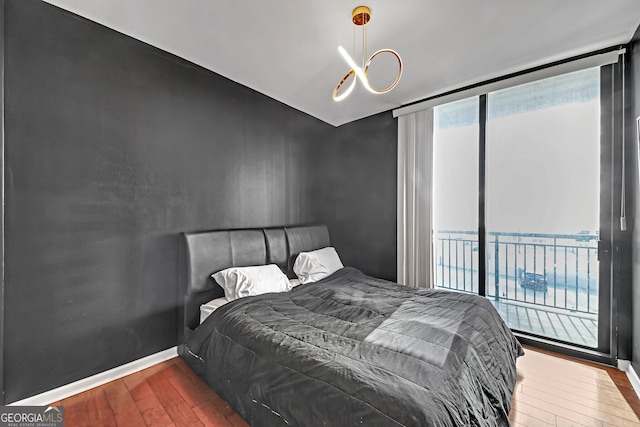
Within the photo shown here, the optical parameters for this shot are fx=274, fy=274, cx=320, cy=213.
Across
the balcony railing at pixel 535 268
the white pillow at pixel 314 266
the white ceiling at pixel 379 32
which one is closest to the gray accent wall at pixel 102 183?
the white ceiling at pixel 379 32

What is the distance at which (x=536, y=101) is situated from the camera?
277 cm

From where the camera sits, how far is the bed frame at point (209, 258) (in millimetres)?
2375

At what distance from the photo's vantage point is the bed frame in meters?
2.38

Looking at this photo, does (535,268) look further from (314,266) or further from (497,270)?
(314,266)

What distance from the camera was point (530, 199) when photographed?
279 cm

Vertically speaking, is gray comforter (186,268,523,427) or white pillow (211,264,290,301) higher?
white pillow (211,264,290,301)

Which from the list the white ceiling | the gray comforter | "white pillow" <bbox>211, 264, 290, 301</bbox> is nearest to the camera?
the gray comforter

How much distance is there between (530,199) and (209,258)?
3201 millimetres

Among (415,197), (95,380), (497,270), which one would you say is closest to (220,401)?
(95,380)

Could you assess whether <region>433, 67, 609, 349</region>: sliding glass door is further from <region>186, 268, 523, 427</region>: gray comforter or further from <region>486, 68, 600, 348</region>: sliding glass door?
<region>186, 268, 523, 427</region>: gray comforter

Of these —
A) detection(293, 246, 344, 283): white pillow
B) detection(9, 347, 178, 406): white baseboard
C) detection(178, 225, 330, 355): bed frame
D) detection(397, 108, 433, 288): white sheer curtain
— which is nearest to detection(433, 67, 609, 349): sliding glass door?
detection(397, 108, 433, 288): white sheer curtain

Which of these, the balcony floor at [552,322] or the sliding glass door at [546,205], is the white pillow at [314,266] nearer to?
the sliding glass door at [546,205]

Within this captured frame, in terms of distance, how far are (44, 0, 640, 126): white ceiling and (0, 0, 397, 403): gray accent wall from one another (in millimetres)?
259

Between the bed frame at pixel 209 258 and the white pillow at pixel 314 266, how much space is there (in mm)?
208
